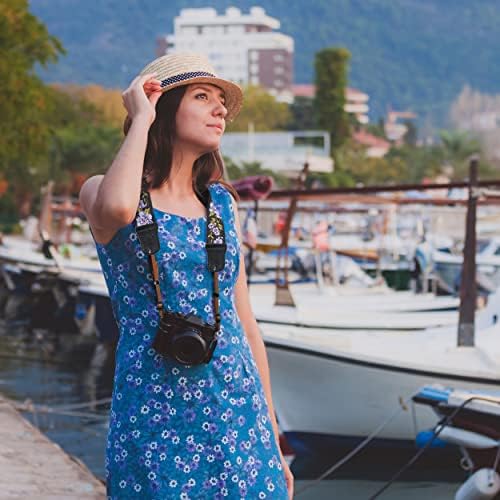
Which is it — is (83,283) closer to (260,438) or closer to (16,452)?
(16,452)

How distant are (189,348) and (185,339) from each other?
0.09ft

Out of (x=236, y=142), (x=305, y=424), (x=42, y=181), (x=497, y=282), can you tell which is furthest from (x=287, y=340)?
(x=236, y=142)

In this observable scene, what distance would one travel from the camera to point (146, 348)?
139 inches

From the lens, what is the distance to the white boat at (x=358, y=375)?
11.9 m

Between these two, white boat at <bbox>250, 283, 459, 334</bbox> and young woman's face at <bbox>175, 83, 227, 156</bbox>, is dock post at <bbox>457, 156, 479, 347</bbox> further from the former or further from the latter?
young woman's face at <bbox>175, 83, 227, 156</bbox>

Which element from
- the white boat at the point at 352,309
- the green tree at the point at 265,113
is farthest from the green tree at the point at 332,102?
the white boat at the point at 352,309

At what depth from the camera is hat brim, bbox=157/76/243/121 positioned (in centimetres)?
369

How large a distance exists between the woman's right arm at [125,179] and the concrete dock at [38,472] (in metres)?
3.61

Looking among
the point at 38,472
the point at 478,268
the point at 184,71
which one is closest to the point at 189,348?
the point at 184,71

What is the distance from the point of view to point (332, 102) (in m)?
116

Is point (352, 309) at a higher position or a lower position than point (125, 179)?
lower

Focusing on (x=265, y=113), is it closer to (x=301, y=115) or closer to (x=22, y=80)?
(x=301, y=115)

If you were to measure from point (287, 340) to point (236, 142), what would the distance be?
328 ft

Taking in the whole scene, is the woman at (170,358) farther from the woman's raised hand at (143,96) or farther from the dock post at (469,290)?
the dock post at (469,290)
